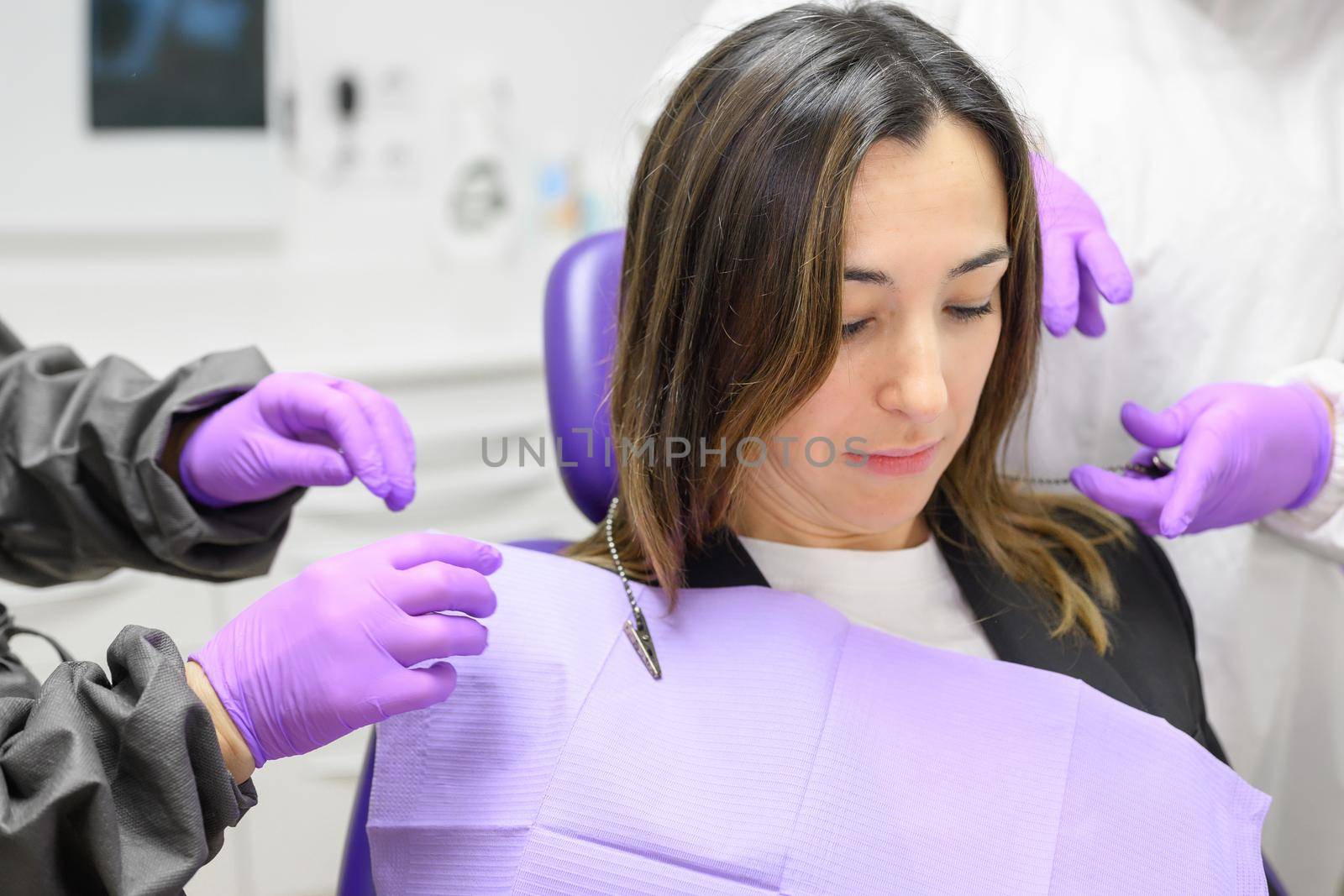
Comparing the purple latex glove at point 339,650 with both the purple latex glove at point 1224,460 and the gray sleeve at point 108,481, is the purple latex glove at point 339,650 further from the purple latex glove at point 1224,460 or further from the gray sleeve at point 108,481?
the purple latex glove at point 1224,460

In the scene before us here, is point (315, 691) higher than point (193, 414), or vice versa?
point (193, 414)

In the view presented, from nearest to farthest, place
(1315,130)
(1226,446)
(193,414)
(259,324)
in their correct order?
(1226,446)
(193,414)
(1315,130)
(259,324)

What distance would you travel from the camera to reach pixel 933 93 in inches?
39.0

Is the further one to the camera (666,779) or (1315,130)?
(1315,130)

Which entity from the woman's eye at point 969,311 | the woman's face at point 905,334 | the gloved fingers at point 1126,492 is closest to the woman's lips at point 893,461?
the woman's face at point 905,334

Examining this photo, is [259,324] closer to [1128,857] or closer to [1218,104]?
[1218,104]

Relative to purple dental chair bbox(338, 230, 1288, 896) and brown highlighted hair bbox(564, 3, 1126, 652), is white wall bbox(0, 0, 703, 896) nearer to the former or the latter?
purple dental chair bbox(338, 230, 1288, 896)

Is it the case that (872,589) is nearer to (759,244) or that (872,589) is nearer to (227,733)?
(759,244)

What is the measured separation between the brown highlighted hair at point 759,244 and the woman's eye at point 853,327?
0.12 feet

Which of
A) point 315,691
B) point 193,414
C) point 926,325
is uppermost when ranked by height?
point 926,325

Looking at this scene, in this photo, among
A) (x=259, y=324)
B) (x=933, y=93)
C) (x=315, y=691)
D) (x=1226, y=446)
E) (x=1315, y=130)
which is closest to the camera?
(x=315, y=691)

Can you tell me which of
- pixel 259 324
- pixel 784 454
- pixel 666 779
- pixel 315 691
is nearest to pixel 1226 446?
pixel 784 454

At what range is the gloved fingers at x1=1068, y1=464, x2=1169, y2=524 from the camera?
3.78ft

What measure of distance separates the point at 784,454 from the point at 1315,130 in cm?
82
